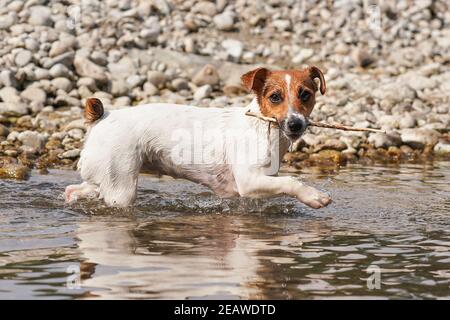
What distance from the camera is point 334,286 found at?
212 inches

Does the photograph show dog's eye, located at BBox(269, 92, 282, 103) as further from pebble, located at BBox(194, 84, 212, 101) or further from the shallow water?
pebble, located at BBox(194, 84, 212, 101)

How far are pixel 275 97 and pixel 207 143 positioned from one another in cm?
82

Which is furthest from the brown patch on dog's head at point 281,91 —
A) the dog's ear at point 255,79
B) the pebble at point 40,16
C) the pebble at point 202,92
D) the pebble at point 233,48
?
the pebble at point 40,16

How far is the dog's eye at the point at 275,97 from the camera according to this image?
7.42 m

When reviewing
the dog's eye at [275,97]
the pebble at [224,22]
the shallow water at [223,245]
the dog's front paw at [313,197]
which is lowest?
the shallow water at [223,245]

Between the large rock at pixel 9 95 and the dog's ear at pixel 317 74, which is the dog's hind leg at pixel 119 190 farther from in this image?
the large rock at pixel 9 95

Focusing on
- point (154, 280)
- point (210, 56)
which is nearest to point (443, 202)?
point (154, 280)

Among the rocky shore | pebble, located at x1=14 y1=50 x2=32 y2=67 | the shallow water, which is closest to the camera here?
the shallow water

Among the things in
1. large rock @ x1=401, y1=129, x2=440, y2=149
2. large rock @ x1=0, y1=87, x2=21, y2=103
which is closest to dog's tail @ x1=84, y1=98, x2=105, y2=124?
large rock @ x1=0, y1=87, x2=21, y2=103

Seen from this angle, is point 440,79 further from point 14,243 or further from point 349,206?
point 14,243

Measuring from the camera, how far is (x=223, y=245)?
6.59 meters

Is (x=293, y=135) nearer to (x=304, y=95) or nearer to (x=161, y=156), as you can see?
(x=304, y=95)

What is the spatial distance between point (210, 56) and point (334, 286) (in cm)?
1055

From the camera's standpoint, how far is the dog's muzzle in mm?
7227
